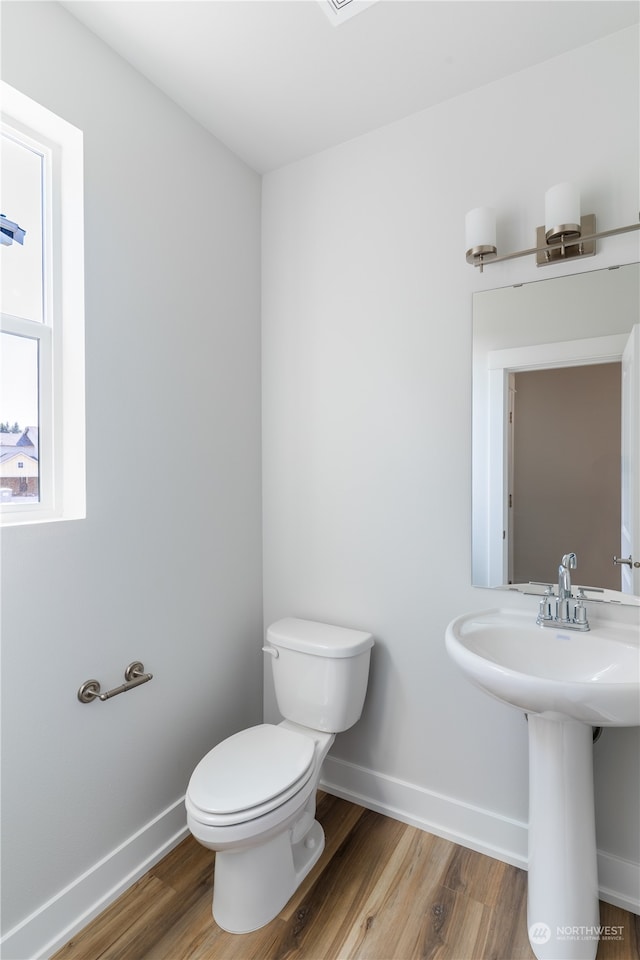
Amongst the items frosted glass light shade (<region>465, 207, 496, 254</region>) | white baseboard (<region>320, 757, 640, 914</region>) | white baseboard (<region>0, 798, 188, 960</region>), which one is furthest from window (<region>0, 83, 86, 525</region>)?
white baseboard (<region>320, 757, 640, 914</region>)

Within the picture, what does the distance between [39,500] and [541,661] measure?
153 cm

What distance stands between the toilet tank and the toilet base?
0.39m

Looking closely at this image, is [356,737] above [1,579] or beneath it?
beneath

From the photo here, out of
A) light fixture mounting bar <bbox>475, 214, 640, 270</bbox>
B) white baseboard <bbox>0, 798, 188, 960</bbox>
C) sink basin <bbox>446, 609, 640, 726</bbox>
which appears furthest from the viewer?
light fixture mounting bar <bbox>475, 214, 640, 270</bbox>

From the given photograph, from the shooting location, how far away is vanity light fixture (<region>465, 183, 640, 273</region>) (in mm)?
1407

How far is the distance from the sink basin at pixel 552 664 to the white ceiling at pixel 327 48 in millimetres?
1724

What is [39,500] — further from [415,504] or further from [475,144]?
[475,144]

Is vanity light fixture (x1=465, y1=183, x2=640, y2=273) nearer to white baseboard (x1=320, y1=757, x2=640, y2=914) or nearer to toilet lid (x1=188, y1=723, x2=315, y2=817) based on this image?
toilet lid (x1=188, y1=723, x2=315, y2=817)

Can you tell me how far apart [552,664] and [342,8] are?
75.0 inches

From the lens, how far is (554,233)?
1.42 metres

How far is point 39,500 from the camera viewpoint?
1.44m

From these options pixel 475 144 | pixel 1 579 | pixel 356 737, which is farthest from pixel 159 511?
pixel 475 144

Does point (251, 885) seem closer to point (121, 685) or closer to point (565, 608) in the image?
point (121, 685)

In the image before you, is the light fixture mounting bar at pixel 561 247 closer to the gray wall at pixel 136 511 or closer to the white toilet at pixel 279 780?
the gray wall at pixel 136 511
